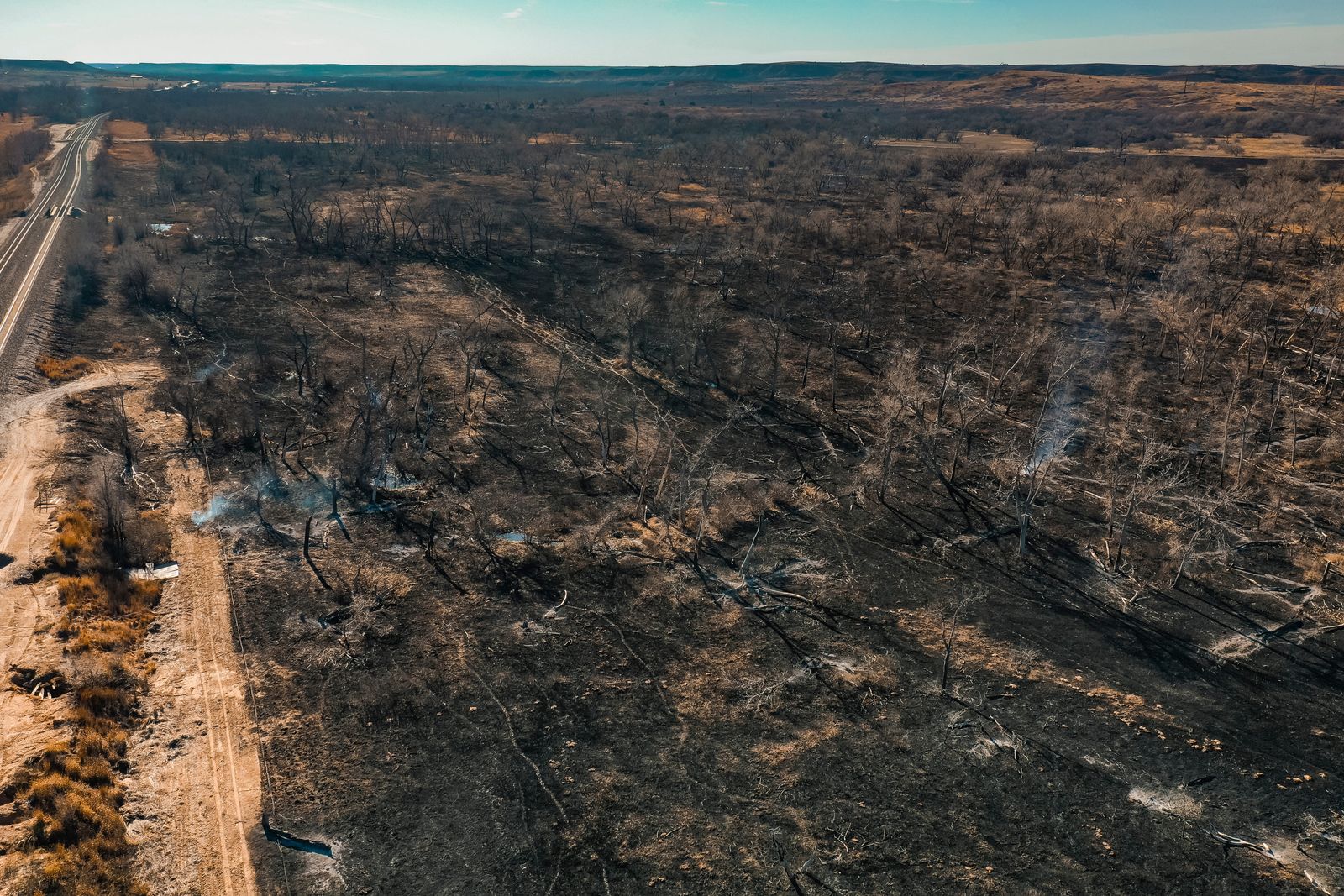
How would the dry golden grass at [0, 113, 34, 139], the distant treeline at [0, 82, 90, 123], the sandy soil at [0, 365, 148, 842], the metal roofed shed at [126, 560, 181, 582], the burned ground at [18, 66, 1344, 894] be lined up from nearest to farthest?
the burned ground at [18, 66, 1344, 894] → the sandy soil at [0, 365, 148, 842] → the metal roofed shed at [126, 560, 181, 582] → the dry golden grass at [0, 113, 34, 139] → the distant treeline at [0, 82, 90, 123]

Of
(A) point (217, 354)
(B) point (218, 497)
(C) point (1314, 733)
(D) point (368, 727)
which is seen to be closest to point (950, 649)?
(C) point (1314, 733)

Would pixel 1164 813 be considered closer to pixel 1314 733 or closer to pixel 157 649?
pixel 1314 733

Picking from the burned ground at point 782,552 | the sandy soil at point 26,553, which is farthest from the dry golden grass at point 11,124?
the sandy soil at point 26,553

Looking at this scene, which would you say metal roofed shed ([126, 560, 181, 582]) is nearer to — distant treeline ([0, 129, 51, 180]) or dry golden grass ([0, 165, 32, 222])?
dry golden grass ([0, 165, 32, 222])

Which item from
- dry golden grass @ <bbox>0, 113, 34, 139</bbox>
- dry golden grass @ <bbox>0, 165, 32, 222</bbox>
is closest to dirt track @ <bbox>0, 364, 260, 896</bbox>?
dry golden grass @ <bbox>0, 165, 32, 222</bbox>

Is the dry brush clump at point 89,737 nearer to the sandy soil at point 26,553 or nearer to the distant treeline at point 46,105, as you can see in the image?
the sandy soil at point 26,553

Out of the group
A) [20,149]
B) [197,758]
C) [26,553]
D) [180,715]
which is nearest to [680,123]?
[20,149]
